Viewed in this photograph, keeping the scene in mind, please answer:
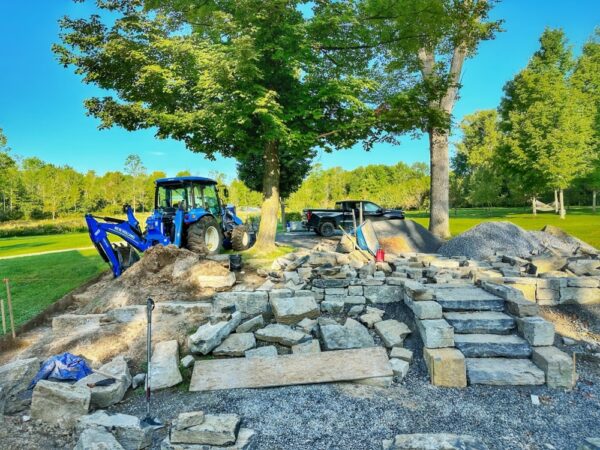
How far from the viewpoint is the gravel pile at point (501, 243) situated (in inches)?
360

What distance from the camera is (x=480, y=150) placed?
45219mm

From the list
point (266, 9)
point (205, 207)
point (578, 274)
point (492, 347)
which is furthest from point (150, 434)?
point (266, 9)

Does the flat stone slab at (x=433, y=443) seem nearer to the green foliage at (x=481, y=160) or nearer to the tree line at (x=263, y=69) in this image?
the tree line at (x=263, y=69)

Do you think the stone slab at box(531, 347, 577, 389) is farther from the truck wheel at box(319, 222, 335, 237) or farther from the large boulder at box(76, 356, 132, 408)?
the truck wheel at box(319, 222, 335, 237)

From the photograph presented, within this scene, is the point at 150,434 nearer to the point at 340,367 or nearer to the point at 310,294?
the point at 340,367

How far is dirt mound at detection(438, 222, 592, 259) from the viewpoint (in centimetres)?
912

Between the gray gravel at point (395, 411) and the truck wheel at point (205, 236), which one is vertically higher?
the truck wheel at point (205, 236)

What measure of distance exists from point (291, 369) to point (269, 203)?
273 inches

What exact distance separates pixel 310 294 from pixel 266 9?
21.6 feet

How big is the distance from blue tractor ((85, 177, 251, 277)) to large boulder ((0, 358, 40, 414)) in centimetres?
384

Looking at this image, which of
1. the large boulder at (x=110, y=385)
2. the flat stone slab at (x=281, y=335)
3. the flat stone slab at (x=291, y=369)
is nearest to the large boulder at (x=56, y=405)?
the large boulder at (x=110, y=385)

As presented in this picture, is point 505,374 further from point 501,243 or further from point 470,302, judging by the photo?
point 501,243

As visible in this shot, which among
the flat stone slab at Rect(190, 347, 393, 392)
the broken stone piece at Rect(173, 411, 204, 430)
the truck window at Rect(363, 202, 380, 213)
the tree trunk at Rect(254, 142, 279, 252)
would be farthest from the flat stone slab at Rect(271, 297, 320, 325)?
the truck window at Rect(363, 202, 380, 213)

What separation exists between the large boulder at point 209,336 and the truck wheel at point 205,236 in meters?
4.36
